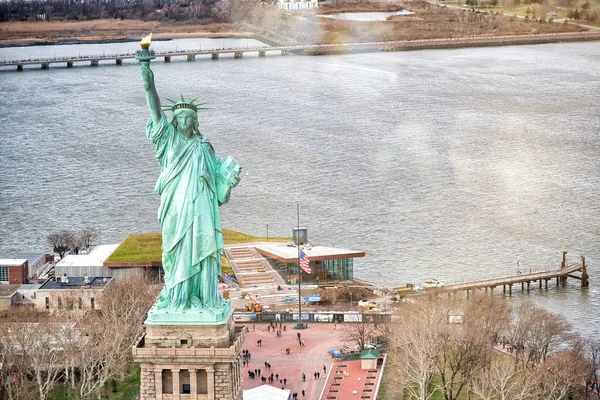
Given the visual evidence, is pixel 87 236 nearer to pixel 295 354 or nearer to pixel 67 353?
pixel 295 354

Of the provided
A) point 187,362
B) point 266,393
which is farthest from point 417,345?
point 187,362

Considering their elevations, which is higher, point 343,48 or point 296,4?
point 296,4

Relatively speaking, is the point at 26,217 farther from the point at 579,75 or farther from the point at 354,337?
the point at 579,75

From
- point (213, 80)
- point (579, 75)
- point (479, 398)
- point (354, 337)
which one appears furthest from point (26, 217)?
point (579, 75)

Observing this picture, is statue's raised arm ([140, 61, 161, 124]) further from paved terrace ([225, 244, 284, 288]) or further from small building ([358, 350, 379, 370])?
paved terrace ([225, 244, 284, 288])

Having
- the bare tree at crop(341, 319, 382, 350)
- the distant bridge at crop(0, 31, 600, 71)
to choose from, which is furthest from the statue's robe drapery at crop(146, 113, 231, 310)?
the distant bridge at crop(0, 31, 600, 71)
